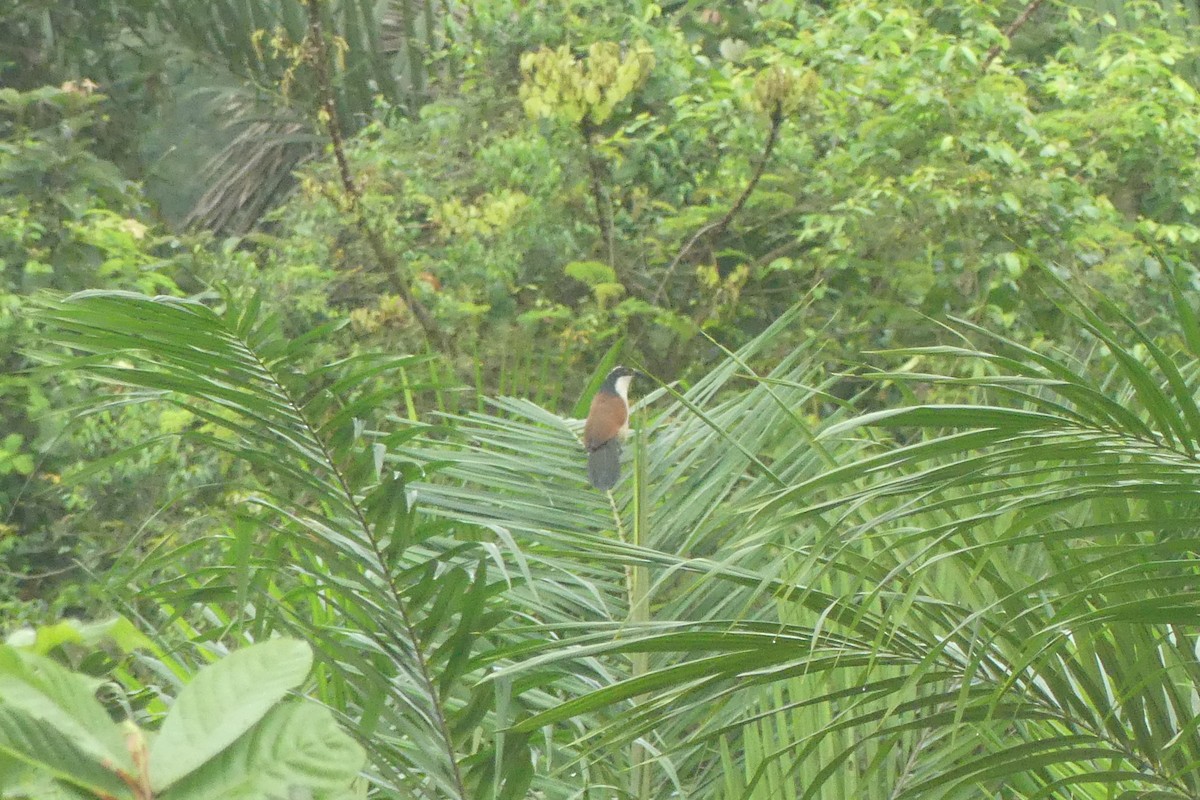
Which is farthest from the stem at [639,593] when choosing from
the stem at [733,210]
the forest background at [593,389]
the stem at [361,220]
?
the stem at [361,220]

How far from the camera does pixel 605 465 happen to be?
1.92 meters

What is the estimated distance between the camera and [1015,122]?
14.0 ft


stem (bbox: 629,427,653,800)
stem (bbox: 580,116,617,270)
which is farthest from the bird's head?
stem (bbox: 580,116,617,270)

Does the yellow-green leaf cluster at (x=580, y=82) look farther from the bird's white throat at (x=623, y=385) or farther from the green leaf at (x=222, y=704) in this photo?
the green leaf at (x=222, y=704)

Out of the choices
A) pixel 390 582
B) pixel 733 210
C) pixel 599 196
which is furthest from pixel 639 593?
pixel 599 196

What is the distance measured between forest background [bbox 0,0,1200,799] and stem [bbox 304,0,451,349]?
0.06 feet

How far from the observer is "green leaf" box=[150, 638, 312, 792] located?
364mm

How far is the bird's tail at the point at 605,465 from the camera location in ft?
5.95

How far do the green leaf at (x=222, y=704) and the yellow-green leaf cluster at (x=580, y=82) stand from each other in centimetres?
373

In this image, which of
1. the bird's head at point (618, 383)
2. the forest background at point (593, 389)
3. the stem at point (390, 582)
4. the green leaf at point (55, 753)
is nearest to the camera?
the green leaf at point (55, 753)

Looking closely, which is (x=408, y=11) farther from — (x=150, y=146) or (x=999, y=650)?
(x=999, y=650)

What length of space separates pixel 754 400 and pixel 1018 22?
361 cm

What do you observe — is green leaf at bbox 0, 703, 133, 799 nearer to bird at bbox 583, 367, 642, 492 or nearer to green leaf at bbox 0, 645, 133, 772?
green leaf at bbox 0, 645, 133, 772

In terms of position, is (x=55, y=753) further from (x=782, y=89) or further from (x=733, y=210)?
(x=733, y=210)
